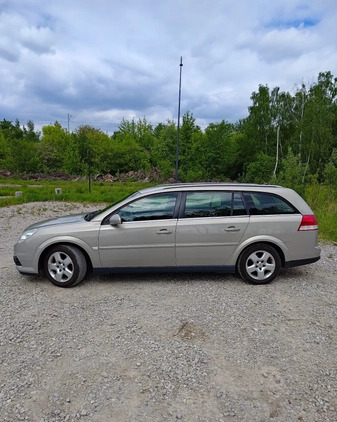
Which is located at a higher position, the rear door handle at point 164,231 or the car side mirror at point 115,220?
the car side mirror at point 115,220

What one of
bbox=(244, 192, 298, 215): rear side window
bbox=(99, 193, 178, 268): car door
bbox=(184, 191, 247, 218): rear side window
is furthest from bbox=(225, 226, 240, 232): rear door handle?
bbox=(99, 193, 178, 268): car door

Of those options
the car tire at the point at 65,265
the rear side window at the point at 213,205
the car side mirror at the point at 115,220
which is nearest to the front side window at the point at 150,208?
the car side mirror at the point at 115,220

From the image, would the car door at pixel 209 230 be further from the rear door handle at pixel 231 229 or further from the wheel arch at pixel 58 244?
the wheel arch at pixel 58 244

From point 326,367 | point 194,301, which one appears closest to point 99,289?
point 194,301

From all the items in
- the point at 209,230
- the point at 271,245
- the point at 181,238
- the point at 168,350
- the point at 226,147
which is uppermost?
the point at 226,147

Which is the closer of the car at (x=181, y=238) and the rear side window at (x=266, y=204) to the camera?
the car at (x=181, y=238)

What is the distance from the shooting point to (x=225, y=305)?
3.52 meters

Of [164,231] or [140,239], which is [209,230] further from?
[140,239]

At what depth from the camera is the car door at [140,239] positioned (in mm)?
3994

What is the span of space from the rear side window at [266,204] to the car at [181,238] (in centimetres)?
1

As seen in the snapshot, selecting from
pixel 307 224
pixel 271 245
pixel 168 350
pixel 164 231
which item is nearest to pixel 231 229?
pixel 271 245

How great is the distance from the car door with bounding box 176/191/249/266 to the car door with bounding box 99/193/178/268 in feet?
0.49

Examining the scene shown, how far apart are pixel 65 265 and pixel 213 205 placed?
2278 mm

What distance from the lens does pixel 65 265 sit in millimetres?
4012
